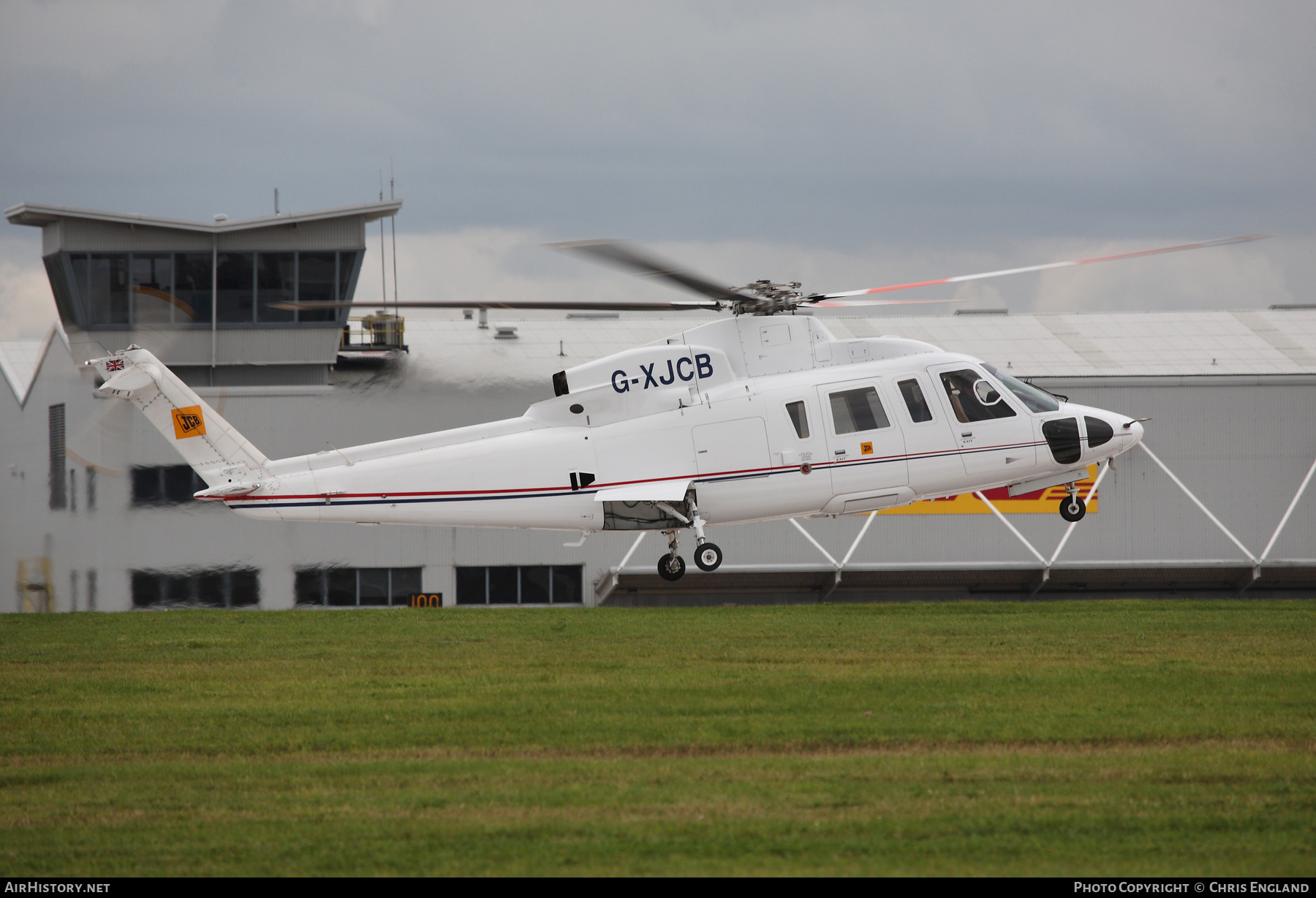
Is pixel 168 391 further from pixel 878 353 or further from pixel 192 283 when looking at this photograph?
pixel 192 283

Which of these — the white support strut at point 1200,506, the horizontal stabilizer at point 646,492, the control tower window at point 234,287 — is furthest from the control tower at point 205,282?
the white support strut at point 1200,506

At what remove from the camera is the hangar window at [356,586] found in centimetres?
3644

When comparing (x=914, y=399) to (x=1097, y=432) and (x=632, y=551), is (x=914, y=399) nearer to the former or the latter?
(x=1097, y=432)

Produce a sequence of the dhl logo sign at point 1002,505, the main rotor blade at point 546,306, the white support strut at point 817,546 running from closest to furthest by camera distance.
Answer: the main rotor blade at point 546,306 → the white support strut at point 817,546 → the dhl logo sign at point 1002,505

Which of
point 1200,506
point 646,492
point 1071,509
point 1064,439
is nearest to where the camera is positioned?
point 646,492

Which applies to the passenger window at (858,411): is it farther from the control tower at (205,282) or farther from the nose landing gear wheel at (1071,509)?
the control tower at (205,282)

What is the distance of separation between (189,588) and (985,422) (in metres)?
24.6

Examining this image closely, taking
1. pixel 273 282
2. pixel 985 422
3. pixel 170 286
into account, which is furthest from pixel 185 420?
pixel 170 286

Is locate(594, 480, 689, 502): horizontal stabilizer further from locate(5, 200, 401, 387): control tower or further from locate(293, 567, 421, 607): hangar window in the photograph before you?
locate(5, 200, 401, 387): control tower

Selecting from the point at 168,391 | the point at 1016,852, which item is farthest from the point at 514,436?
the point at 1016,852

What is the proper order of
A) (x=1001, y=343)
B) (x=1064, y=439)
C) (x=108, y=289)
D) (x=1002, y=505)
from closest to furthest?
(x=1064, y=439) → (x=108, y=289) → (x=1002, y=505) → (x=1001, y=343)

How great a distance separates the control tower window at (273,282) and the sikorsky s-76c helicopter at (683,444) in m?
17.6

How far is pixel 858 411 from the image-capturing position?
2036 cm

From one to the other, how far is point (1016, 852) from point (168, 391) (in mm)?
15138
